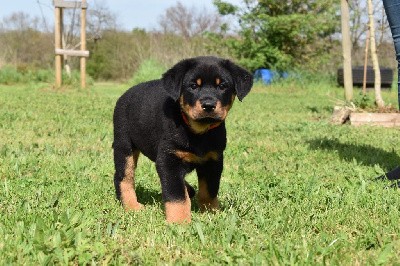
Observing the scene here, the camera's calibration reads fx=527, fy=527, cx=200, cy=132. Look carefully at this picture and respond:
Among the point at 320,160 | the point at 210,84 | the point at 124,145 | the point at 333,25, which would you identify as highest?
the point at 333,25

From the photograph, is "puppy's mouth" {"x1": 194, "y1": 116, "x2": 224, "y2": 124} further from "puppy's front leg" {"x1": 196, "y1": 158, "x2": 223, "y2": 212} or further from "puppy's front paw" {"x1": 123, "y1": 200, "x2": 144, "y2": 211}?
"puppy's front paw" {"x1": 123, "y1": 200, "x2": 144, "y2": 211}

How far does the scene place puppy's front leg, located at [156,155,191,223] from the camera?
10.3 feet

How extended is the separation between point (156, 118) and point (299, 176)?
1.66 metres

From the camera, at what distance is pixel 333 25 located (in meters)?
24.9

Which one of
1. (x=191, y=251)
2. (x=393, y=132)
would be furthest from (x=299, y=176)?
(x=393, y=132)

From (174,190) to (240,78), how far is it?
2.74 feet

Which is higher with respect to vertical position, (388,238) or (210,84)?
(210,84)

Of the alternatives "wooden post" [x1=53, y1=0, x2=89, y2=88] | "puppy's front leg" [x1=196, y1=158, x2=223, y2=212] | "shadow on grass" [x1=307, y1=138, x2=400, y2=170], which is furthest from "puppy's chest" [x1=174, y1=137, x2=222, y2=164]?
"wooden post" [x1=53, y1=0, x2=89, y2=88]

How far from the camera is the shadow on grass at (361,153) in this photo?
5.60m

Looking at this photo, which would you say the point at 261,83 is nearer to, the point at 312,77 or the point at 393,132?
the point at 312,77

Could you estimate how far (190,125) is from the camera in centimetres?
321

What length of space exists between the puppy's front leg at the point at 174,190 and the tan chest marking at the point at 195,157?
1.6 inches

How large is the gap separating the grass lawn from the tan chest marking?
350 millimetres

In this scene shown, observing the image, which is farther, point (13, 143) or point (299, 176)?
point (13, 143)
